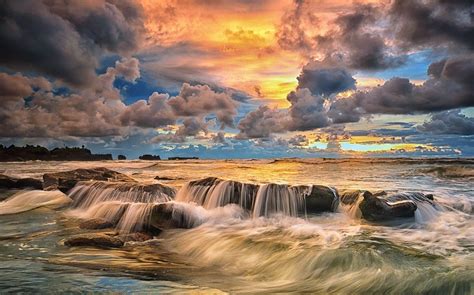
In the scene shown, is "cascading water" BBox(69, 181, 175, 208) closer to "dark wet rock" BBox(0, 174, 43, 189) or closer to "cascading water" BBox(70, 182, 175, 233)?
"cascading water" BBox(70, 182, 175, 233)

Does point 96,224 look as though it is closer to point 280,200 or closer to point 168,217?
point 168,217

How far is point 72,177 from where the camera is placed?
1839 centimetres

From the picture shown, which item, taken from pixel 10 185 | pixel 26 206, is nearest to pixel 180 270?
pixel 26 206

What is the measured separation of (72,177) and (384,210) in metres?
13.8

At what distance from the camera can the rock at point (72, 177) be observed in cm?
1719

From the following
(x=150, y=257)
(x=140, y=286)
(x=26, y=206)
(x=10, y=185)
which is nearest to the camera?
(x=140, y=286)

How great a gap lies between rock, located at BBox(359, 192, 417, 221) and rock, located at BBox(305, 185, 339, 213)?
144 centimetres

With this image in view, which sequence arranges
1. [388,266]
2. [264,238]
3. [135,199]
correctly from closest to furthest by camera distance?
[388,266] < [264,238] < [135,199]

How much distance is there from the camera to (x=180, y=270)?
7.43 meters

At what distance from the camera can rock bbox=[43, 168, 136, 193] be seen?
1719 cm

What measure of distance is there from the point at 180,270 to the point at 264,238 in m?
3.01

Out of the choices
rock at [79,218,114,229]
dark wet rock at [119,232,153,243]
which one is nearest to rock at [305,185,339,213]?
dark wet rock at [119,232,153,243]

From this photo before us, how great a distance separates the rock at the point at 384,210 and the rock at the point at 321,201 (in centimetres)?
144

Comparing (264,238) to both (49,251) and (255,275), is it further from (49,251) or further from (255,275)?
(49,251)
